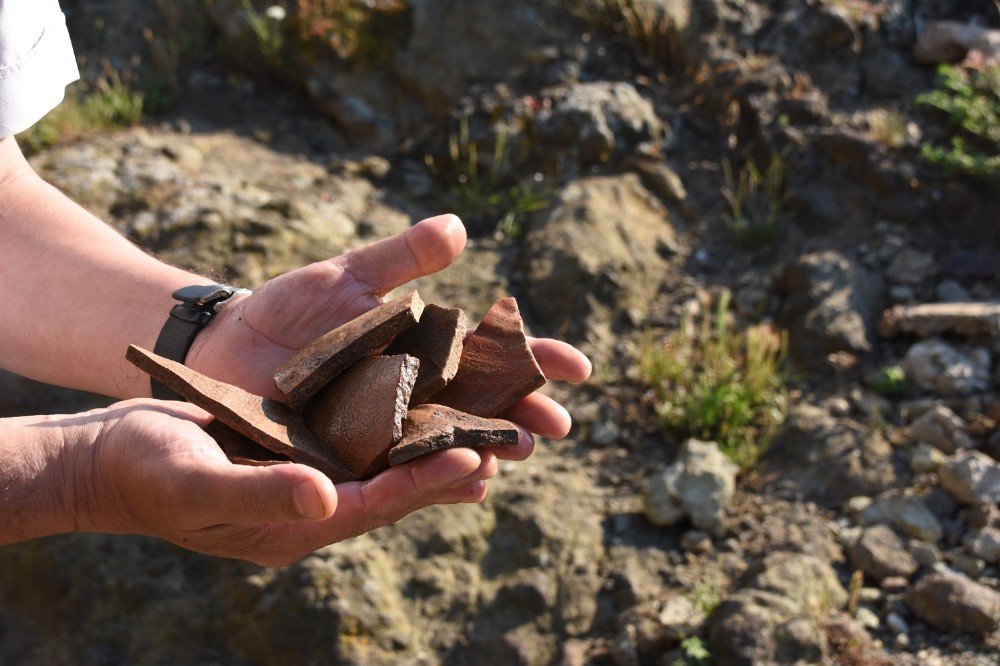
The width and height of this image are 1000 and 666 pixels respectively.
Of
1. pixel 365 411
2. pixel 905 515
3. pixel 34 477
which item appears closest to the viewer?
pixel 34 477

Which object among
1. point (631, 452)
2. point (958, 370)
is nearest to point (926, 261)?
point (958, 370)

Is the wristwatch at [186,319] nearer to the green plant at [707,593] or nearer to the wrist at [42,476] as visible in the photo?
the wrist at [42,476]

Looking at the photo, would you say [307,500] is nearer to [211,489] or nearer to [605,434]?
[211,489]

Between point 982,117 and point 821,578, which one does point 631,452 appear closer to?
point 821,578

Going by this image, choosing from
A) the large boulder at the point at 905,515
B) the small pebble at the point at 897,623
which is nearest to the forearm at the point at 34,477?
the small pebble at the point at 897,623

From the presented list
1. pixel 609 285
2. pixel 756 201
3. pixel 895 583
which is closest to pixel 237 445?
pixel 895 583

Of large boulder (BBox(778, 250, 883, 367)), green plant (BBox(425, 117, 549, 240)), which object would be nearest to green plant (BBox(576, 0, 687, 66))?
green plant (BBox(425, 117, 549, 240))
